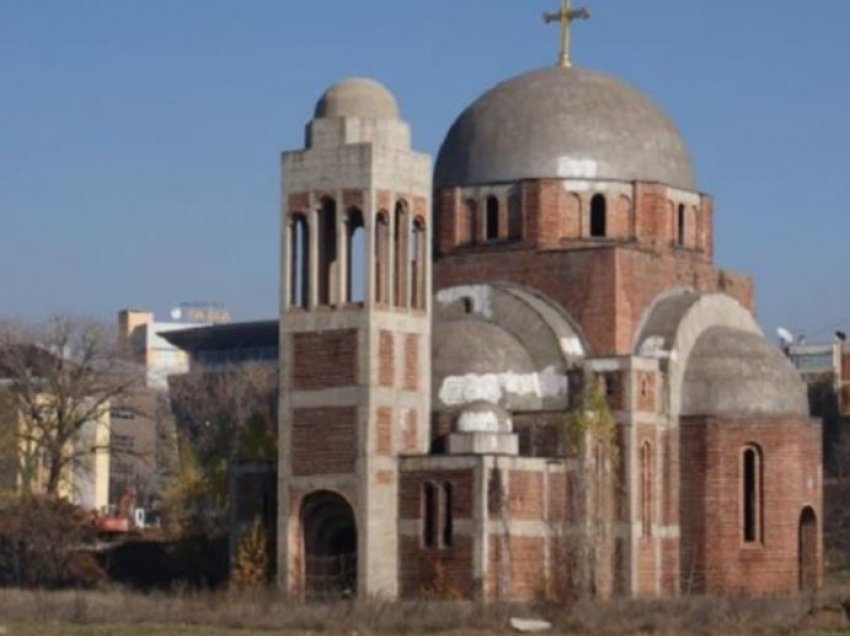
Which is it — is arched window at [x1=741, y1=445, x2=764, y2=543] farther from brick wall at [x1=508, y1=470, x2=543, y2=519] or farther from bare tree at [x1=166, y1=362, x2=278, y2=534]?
bare tree at [x1=166, y1=362, x2=278, y2=534]

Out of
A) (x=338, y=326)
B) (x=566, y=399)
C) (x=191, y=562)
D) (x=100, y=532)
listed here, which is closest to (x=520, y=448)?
(x=566, y=399)

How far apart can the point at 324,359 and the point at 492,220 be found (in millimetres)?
8094

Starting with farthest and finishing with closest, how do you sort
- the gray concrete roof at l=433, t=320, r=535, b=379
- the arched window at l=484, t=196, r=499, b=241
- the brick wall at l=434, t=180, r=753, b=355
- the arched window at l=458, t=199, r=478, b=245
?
1. the arched window at l=458, t=199, r=478, b=245
2. the arched window at l=484, t=196, r=499, b=241
3. the brick wall at l=434, t=180, r=753, b=355
4. the gray concrete roof at l=433, t=320, r=535, b=379

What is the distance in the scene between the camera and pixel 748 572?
63.9 metres

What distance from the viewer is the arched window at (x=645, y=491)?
63.8 metres

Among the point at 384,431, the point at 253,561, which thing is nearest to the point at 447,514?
the point at 384,431

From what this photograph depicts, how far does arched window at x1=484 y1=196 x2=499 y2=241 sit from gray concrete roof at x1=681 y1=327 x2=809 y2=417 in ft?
18.6

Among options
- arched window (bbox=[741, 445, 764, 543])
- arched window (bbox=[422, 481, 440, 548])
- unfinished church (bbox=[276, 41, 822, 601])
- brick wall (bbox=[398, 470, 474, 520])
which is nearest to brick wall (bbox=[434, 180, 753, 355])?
unfinished church (bbox=[276, 41, 822, 601])

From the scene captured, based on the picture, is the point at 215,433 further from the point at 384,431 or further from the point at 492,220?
the point at 384,431

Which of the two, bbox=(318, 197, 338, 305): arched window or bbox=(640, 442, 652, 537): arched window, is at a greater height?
bbox=(318, 197, 338, 305): arched window

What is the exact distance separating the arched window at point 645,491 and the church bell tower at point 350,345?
17.0 feet

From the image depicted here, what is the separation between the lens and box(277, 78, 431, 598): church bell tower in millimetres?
60969

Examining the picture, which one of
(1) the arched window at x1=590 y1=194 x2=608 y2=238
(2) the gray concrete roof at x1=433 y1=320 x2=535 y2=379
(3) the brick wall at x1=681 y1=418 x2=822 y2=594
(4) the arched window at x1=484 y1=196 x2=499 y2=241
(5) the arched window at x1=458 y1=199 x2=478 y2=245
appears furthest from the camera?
(5) the arched window at x1=458 y1=199 x2=478 y2=245

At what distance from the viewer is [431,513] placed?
201 feet
